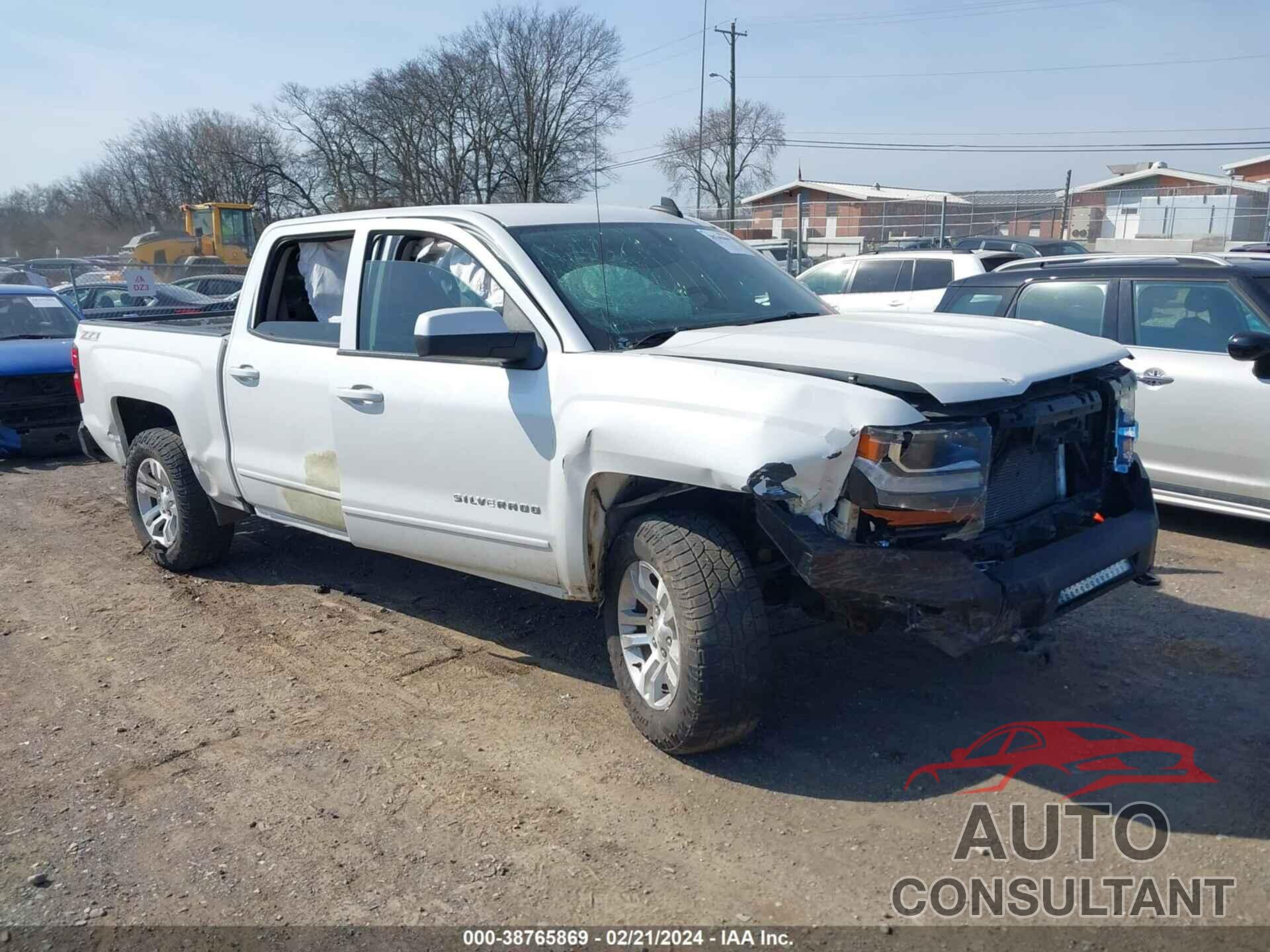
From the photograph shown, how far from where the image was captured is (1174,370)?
6.18 metres

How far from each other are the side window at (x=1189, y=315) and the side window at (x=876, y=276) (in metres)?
5.77

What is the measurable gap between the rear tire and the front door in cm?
160

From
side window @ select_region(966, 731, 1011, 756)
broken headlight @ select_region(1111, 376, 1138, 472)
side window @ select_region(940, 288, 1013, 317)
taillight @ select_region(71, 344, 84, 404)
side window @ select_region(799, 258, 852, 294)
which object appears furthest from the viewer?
side window @ select_region(799, 258, 852, 294)

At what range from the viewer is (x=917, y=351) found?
11.6 ft

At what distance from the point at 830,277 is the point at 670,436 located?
10.3 metres

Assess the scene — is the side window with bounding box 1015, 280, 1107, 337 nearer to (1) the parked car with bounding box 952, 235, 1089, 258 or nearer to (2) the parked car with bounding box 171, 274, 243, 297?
(1) the parked car with bounding box 952, 235, 1089, 258

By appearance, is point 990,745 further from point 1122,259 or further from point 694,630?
point 1122,259

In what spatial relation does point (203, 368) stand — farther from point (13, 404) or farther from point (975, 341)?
point (13, 404)

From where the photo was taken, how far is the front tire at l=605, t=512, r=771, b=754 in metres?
3.39

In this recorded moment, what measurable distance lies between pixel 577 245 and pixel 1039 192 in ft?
97.9

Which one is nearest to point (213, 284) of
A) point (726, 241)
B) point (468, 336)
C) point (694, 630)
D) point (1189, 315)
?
point (726, 241)

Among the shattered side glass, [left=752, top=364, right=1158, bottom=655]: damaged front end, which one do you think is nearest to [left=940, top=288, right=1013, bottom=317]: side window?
the shattered side glass

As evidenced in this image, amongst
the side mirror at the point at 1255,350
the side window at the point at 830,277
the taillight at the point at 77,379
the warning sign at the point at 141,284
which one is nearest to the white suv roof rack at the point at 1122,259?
the side mirror at the point at 1255,350

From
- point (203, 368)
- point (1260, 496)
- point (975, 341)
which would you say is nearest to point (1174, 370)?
point (1260, 496)
